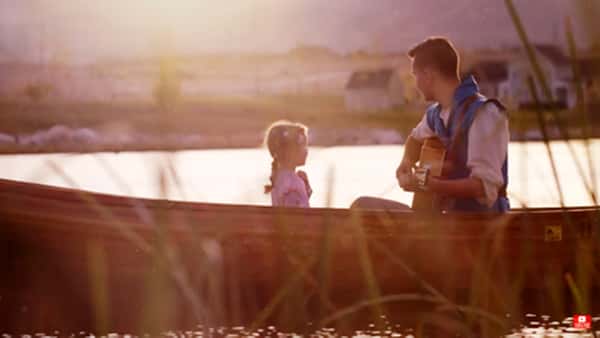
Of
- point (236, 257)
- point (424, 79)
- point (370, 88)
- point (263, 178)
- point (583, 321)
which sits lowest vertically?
point (236, 257)

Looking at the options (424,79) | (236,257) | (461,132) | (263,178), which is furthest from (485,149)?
(263,178)

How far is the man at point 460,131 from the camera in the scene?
532cm

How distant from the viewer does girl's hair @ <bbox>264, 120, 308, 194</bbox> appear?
6.61 meters

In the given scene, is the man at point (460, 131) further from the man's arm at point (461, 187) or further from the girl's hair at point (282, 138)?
the girl's hair at point (282, 138)

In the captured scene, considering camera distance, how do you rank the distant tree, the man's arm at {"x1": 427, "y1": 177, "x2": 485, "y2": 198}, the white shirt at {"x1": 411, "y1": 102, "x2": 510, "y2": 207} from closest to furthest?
the distant tree < the white shirt at {"x1": 411, "y1": 102, "x2": 510, "y2": 207} < the man's arm at {"x1": 427, "y1": 177, "x2": 485, "y2": 198}

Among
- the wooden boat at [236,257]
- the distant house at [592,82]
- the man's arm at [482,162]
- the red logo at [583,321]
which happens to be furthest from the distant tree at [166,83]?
the wooden boat at [236,257]

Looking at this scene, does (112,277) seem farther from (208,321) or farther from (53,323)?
(208,321)

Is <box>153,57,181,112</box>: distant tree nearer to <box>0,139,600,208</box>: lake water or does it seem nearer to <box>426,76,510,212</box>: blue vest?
<box>0,139,600,208</box>: lake water

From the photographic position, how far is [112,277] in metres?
6.12

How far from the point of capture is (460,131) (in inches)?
215

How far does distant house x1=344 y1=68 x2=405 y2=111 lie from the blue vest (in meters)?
59.6

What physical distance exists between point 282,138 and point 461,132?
1.47m

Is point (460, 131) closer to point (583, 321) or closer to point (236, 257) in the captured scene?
point (236, 257)

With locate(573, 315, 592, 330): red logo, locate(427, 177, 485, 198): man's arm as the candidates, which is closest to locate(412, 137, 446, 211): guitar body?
locate(427, 177, 485, 198): man's arm
